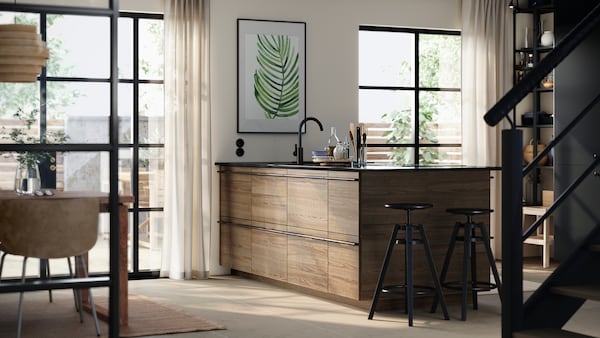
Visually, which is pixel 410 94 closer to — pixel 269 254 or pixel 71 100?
pixel 269 254

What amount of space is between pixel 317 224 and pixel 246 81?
2029 mm

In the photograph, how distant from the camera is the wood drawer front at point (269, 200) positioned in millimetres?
7387

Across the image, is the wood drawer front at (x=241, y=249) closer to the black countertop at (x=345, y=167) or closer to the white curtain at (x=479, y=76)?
the black countertop at (x=345, y=167)

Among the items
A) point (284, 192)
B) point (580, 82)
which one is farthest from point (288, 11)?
point (580, 82)

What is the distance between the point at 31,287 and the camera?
3514 mm

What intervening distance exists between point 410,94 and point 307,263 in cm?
285

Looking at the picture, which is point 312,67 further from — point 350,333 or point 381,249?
point 350,333

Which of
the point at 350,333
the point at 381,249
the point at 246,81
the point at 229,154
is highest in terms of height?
the point at 246,81

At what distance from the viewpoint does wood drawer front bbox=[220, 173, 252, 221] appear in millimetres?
7922

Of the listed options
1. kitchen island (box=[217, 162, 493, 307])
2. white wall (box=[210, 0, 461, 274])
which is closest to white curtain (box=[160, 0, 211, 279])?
white wall (box=[210, 0, 461, 274])

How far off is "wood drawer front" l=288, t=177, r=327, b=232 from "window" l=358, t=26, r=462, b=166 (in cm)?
189

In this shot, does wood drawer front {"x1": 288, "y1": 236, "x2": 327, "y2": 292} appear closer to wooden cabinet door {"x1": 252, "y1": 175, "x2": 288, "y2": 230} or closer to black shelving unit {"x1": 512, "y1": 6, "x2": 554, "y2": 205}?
wooden cabinet door {"x1": 252, "y1": 175, "x2": 288, "y2": 230}

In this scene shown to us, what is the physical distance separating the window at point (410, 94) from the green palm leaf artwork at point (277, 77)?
2.55ft

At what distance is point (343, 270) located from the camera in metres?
6.51
